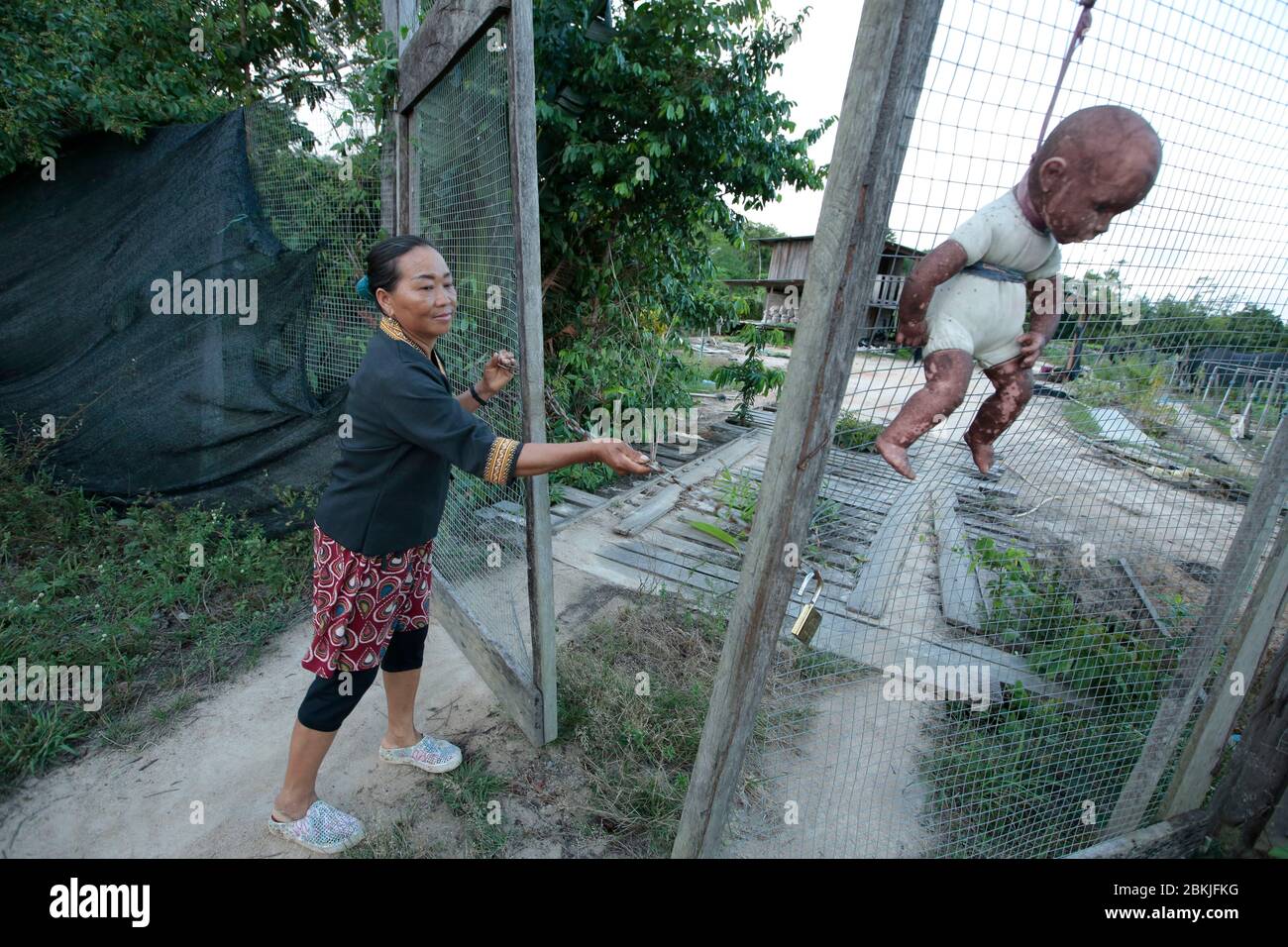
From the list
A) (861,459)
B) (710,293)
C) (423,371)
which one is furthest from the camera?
(710,293)

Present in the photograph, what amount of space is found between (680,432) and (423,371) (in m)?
5.42

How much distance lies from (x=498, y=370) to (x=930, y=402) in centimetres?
156

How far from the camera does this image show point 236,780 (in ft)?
7.65

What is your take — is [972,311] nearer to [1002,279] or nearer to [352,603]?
[1002,279]

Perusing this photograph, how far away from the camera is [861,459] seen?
1.66 meters

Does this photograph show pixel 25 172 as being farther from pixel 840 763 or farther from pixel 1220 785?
pixel 1220 785

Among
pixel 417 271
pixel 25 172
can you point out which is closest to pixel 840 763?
pixel 417 271

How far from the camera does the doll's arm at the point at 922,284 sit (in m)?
1.16

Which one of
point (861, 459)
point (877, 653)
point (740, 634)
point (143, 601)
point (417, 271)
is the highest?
point (417, 271)

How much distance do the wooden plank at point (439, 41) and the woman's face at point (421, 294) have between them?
2.44 feet

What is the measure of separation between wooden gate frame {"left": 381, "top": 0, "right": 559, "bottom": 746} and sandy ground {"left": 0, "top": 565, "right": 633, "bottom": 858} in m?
0.22

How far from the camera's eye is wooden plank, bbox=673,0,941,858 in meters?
1.06

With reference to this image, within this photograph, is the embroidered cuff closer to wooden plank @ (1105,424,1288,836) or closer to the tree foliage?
wooden plank @ (1105,424,1288,836)
